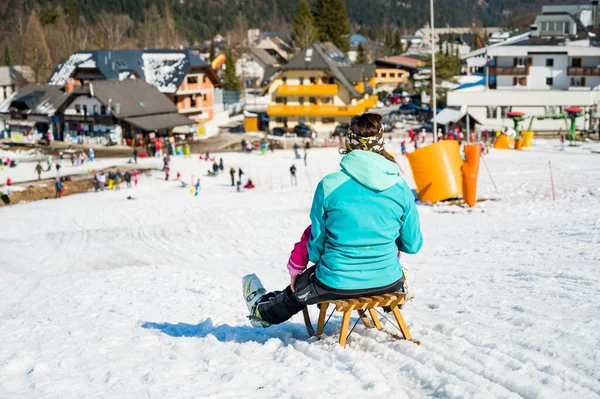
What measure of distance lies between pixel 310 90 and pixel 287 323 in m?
53.2

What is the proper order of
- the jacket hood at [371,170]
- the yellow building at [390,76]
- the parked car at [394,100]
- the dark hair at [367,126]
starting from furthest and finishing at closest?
the yellow building at [390,76] < the parked car at [394,100] < the dark hair at [367,126] < the jacket hood at [371,170]

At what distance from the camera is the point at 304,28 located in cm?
9950

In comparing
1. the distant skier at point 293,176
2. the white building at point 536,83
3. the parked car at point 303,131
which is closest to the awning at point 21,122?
the parked car at point 303,131

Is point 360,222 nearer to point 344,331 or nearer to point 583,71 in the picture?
point 344,331

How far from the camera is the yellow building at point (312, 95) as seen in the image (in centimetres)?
5881

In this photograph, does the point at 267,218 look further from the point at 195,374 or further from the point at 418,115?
the point at 418,115

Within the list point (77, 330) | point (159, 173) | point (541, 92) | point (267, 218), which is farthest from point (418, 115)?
point (77, 330)

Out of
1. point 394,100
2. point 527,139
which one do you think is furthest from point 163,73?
point 527,139

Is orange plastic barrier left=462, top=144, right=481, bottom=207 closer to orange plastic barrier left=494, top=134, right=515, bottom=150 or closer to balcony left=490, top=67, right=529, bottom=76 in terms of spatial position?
orange plastic barrier left=494, top=134, right=515, bottom=150

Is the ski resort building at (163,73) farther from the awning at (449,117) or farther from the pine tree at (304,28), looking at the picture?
the pine tree at (304,28)

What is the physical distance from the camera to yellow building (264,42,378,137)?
193 ft

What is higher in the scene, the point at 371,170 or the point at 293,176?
the point at 371,170

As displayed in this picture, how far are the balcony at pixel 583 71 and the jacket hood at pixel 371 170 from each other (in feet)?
189

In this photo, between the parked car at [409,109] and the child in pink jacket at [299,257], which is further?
the parked car at [409,109]
